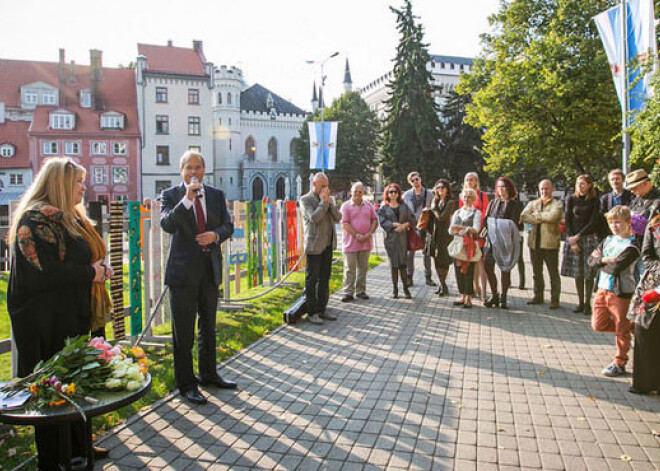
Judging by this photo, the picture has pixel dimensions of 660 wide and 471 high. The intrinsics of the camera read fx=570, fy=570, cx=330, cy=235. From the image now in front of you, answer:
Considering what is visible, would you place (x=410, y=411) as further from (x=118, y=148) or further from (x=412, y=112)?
(x=118, y=148)

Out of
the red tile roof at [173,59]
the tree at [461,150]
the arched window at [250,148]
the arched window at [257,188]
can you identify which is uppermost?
the red tile roof at [173,59]

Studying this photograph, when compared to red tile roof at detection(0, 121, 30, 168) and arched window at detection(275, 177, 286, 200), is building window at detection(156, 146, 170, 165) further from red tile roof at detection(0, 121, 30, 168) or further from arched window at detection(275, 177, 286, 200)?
arched window at detection(275, 177, 286, 200)

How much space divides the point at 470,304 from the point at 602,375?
3596 mm

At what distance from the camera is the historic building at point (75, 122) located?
5206cm

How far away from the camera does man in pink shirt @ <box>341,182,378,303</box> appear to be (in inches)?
379

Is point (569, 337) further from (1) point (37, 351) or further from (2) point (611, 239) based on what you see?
(1) point (37, 351)

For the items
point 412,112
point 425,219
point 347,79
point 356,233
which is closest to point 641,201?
point 425,219

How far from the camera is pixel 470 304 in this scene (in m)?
9.23

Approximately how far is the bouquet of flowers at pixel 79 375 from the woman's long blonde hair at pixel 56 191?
805 mm

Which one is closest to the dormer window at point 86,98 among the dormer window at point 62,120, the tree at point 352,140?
the dormer window at point 62,120

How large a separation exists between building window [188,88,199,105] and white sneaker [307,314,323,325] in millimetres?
53362

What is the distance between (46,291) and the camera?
11.5 ft

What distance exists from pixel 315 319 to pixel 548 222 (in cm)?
407

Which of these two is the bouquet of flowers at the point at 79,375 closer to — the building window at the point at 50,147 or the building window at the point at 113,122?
the building window at the point at 50,147
